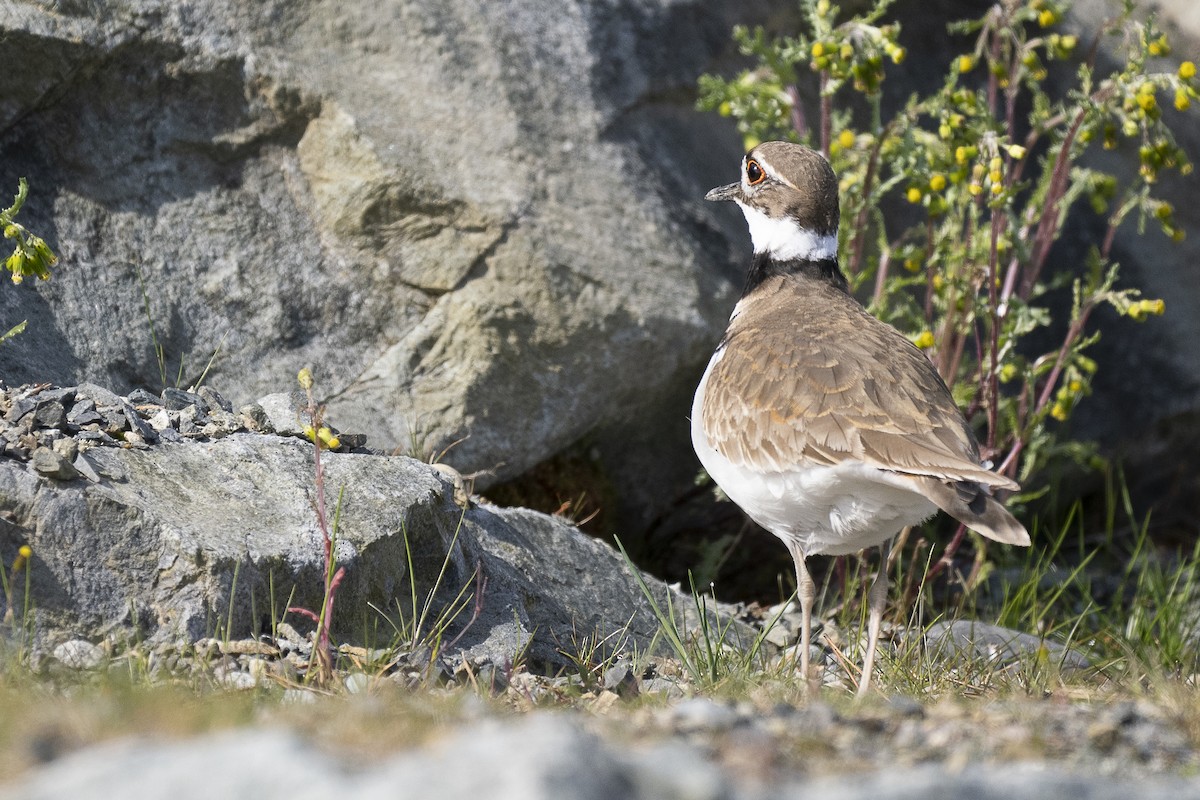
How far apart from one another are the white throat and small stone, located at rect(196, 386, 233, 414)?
8.75ft

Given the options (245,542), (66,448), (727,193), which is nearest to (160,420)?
(66,448)

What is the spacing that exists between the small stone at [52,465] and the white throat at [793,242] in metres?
3.39

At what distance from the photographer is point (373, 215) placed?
6.52 metres

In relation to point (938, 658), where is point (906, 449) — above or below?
above

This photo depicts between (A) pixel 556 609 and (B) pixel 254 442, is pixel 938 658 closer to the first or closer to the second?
(A) pixel 556 609

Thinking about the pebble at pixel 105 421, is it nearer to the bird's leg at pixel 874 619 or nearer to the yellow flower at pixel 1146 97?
the bird's leg at pixel 874 619

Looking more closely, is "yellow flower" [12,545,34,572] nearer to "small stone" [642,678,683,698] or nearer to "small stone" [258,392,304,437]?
"small stone" [258,392,304,437]

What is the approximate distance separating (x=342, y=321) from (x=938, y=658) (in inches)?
132

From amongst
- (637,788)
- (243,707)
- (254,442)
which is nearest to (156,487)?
(254,442)

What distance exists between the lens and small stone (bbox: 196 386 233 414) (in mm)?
5496

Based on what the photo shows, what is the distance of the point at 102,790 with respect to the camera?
2105mm

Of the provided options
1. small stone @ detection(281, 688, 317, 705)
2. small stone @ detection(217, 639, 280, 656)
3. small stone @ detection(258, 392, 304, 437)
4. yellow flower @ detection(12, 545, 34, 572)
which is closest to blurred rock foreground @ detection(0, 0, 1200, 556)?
small stone @ detection(258, 392, 304, 437)

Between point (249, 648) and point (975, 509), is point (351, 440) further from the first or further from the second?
point (975, 509)

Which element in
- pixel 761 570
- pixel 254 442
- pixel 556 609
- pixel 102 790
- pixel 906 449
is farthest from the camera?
pixel 761 570
